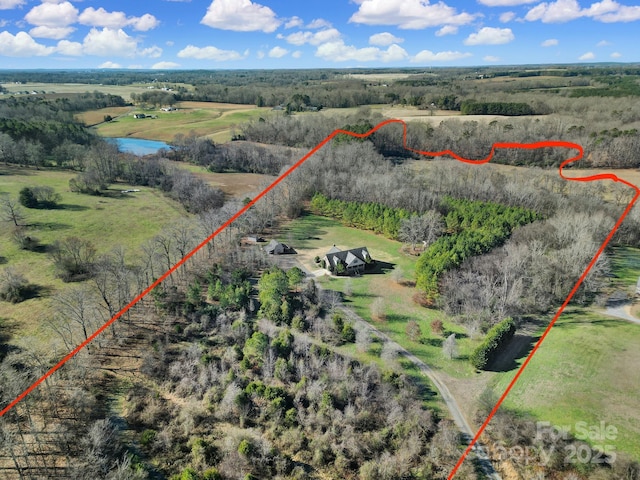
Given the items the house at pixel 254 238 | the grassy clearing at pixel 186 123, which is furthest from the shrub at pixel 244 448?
the grassy clearing at pixel 186 123

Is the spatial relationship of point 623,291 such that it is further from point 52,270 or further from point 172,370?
point 52,270

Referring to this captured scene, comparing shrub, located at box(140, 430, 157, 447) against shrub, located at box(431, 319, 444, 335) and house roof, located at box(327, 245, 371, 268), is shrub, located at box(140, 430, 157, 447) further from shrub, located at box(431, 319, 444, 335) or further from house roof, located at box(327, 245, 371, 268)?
house roof, located at box(327, 245, 371, 268)

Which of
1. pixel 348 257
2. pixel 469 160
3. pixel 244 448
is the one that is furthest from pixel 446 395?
pixel 469 160

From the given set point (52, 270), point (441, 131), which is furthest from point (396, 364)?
point (441, 131)

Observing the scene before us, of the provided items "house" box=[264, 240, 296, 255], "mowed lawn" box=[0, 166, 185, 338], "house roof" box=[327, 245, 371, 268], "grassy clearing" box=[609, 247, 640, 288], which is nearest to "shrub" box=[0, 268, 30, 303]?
"mowed lawn" box=[0, 166, 185, 338]

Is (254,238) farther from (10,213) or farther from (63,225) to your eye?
(10,213)
